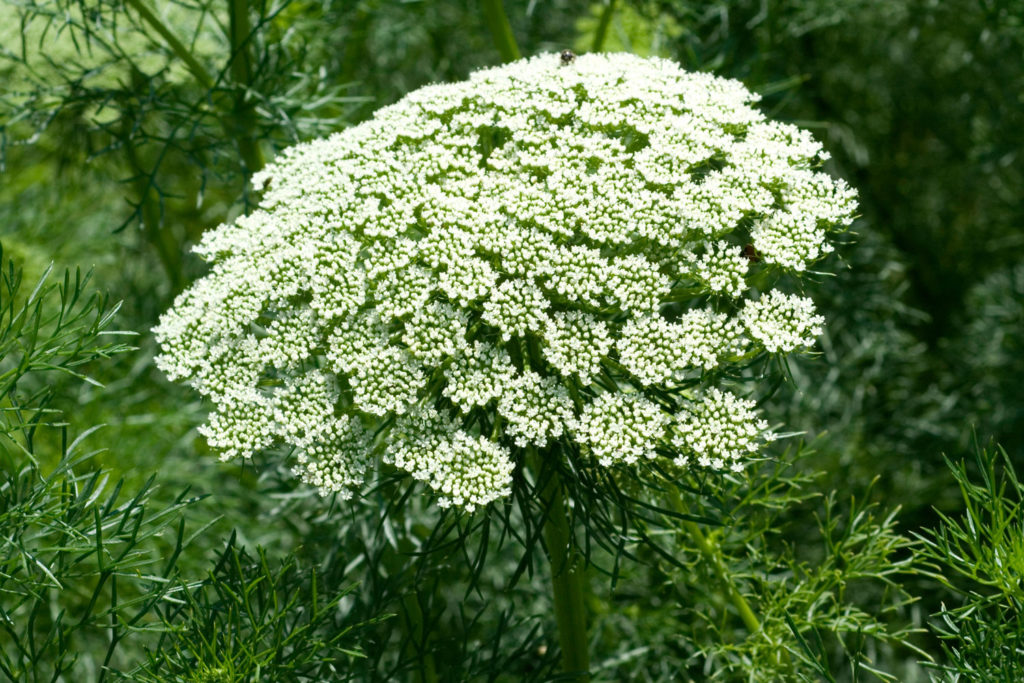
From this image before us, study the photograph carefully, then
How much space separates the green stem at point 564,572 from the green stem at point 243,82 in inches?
65.9

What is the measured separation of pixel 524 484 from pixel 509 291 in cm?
53

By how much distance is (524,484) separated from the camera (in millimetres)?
2352

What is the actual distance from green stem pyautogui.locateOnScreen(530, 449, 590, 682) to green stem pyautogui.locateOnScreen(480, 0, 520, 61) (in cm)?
173

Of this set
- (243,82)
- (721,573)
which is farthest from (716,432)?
(243,82)

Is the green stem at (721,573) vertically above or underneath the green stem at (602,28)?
underneath

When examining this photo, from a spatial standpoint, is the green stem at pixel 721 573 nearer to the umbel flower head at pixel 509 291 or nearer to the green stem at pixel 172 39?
the umbel flower head at pixel 509 291

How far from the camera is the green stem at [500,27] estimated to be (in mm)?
3391

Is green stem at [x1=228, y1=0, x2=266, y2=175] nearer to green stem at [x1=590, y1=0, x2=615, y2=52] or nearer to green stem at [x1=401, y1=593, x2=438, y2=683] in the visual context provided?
green stem at [x1=590, y1=0, x2=615, y2=52]

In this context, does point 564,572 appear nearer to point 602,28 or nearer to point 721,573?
point 721,573

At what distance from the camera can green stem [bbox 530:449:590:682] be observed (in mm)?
2281

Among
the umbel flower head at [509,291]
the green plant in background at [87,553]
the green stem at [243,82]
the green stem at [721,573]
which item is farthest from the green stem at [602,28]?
the green plant in background at [87,553]

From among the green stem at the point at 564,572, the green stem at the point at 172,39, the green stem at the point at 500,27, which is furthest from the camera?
the green stem at the point at 500,27

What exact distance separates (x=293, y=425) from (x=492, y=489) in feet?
1.61

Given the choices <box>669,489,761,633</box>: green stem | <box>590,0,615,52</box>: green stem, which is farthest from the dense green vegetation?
<box>590,0,615,52</box>: green stem
